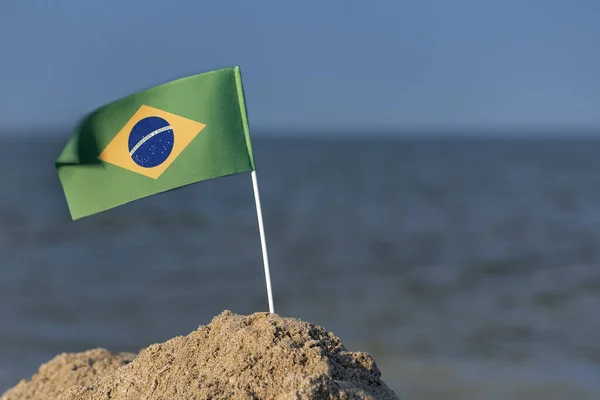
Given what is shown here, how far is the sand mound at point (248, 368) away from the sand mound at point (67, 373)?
3.33 feet

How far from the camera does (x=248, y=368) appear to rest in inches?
124

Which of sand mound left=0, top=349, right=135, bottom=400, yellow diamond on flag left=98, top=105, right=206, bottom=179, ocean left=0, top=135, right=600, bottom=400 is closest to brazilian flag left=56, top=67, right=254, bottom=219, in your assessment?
yellow diamond on flag left=98, top=105, right=206, bottom=179

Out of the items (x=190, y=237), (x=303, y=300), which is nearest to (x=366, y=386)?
(x=303, y=300)

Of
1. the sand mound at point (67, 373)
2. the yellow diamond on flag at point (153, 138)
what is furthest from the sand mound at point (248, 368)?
the yellow diamond on flag at point (153, 138)

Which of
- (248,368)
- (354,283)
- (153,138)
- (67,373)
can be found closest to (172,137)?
(153,138)

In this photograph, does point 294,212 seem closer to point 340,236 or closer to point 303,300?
point 340,236

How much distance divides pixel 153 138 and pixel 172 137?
11 cm

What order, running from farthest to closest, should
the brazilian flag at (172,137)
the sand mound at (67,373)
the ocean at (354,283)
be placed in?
the ocean at (354,283), the sand mound at (67,373), the brazilian flag at (172,137)

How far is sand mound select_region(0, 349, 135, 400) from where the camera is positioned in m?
4.63

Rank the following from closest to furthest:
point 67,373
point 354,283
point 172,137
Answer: point 172,137, point 67,373, point 354,283

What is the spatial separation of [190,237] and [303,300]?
6.50 m

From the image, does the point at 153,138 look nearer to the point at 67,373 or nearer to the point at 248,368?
the point at 67,373

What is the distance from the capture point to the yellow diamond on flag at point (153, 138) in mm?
4453

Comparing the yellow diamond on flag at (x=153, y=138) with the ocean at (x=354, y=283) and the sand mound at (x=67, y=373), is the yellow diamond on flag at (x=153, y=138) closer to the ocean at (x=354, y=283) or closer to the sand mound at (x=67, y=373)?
the sand mound at (x=67, y=373)
